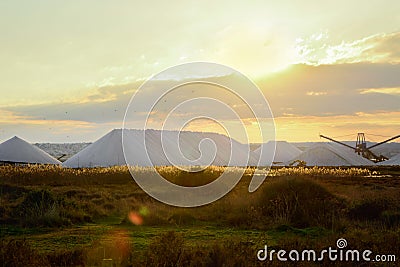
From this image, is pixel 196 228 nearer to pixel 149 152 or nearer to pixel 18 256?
pixel 18 256

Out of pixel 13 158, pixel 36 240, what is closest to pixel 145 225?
pixel 36 240

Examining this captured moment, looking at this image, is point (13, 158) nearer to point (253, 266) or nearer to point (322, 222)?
point (322, 222)

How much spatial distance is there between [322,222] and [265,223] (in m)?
1.79

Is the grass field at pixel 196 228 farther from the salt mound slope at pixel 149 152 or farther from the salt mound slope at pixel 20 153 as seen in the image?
the salt mound slope at pixel 20 153

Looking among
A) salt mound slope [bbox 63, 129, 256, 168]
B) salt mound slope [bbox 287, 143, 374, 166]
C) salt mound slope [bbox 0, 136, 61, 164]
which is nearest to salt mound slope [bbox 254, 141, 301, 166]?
salt mound slope [bbox 287, 143, 374, 166]

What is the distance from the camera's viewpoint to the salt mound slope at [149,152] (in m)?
67.5

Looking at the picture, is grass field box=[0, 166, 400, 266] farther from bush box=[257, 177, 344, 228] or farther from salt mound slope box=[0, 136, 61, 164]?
salt mound slope box=[0, 136, 61, 164]

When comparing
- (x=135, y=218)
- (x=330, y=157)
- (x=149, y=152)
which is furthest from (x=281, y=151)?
(x=135, y=218)

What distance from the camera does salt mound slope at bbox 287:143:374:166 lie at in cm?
10300

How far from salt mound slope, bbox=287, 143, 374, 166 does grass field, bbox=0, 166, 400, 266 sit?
276 feet

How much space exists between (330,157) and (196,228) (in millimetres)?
93629

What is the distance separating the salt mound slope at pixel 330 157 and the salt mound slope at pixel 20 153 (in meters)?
53.7

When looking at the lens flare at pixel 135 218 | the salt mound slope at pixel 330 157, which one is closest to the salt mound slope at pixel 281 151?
the salt mound slope at pixel 330 157

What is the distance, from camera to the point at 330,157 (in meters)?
106
